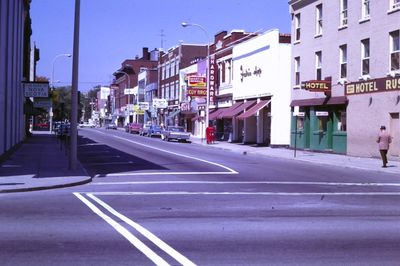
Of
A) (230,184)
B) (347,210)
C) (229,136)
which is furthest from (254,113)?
(347,210)

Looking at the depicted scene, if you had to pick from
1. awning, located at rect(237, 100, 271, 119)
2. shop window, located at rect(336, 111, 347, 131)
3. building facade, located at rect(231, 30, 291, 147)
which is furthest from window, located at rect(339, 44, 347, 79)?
awning, located at rect(237, 100, 271, 119)

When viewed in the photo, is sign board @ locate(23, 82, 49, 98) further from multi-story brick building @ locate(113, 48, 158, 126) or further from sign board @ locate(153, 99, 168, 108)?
multi-story brick building @ locate(113, 48, 158, 126)

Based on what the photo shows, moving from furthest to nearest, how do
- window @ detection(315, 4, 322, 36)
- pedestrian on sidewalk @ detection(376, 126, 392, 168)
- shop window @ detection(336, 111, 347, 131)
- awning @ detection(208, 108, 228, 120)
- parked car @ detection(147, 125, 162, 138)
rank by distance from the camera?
1. parked car @ detection(147, 125, 162, 138)
2. awning @ detection(208, 108, 228, 120)
3. window @ detection(315, 4, 322, 36)
4. shop window @ detection(336, 111, 347, 131)
5. pedestrian on sidewalk @ detection(376, 126, 392, 168)

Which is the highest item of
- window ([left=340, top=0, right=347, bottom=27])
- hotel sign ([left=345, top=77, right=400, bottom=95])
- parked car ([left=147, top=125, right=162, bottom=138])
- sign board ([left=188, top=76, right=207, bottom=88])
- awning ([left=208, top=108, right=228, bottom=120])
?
window ([left=340, top=0, right=347, bottom=27])

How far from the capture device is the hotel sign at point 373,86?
2719 centimetres

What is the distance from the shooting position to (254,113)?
41906 millimetres

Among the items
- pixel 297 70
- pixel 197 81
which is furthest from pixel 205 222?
pixel 197 81

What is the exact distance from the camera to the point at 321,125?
1373 inches

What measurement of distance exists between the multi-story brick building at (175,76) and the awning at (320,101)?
32843mm

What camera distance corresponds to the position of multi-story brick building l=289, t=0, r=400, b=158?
2781cm

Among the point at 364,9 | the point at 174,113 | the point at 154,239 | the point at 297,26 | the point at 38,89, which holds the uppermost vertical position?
the point at 297,26

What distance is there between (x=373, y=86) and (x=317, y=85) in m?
4.13

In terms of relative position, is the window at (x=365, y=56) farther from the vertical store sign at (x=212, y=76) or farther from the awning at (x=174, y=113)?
the awning at (x=174, y=113)

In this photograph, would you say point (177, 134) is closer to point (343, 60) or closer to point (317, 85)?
point (317, 85)
